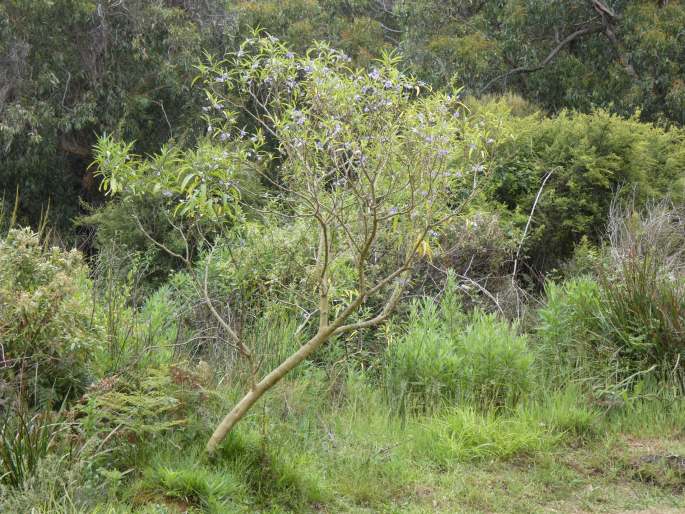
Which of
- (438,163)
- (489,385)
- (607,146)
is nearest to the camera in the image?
(438,163)

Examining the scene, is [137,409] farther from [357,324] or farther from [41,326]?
[357,324]

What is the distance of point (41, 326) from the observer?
17.6 ft

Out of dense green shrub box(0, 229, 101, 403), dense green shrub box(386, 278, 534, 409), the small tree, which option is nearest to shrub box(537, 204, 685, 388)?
dense green shrub box(386, 278, 534, 409)

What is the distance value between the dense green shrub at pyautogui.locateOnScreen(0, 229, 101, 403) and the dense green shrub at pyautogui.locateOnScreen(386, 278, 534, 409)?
2498 mm

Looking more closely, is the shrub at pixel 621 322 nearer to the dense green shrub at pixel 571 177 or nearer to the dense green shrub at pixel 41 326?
the dense green shrub at pixel 571 177

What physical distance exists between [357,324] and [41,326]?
6.79 ft

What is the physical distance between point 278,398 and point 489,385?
178cm

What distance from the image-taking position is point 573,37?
58.3ft

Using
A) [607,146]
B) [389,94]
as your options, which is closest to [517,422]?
[389,94]

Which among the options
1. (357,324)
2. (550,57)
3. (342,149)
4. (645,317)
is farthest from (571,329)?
(550,57)

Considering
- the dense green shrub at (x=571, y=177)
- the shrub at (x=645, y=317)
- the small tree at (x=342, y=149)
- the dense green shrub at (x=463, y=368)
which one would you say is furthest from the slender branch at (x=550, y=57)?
the small tree at (x=342, y=149)

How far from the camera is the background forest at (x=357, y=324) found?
4844 millimetres

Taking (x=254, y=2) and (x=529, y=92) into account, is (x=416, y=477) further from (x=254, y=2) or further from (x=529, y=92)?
(x=254, y=2)

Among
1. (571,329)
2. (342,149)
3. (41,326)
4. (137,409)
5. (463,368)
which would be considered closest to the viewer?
(342,149)
